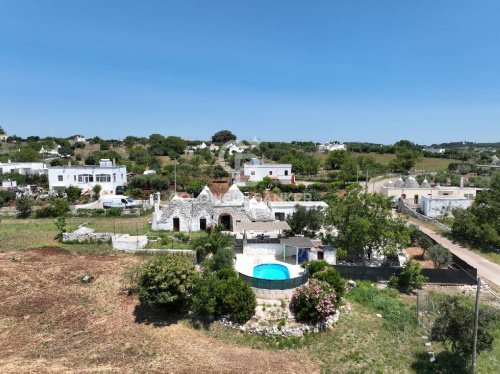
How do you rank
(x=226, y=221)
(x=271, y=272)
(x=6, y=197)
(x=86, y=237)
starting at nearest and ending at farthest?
1. (x=271, y=272)
2. (x=86, y=237)
3. (x=226, y=221)
4. (x=6, y=197)

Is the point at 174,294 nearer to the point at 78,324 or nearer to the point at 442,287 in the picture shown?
the point at 78,324

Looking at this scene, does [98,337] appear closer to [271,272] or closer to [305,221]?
[271,272]

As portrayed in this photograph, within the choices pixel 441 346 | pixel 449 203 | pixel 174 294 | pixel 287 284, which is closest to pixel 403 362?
pixel 441 346

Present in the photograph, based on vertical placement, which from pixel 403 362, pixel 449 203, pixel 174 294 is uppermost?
pixel 449 203

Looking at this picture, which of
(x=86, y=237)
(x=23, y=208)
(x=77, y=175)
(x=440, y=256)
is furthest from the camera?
(x=77, y=175)

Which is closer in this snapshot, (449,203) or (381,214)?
(381,214)

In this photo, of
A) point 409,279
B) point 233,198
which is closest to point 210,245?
point 233,198
